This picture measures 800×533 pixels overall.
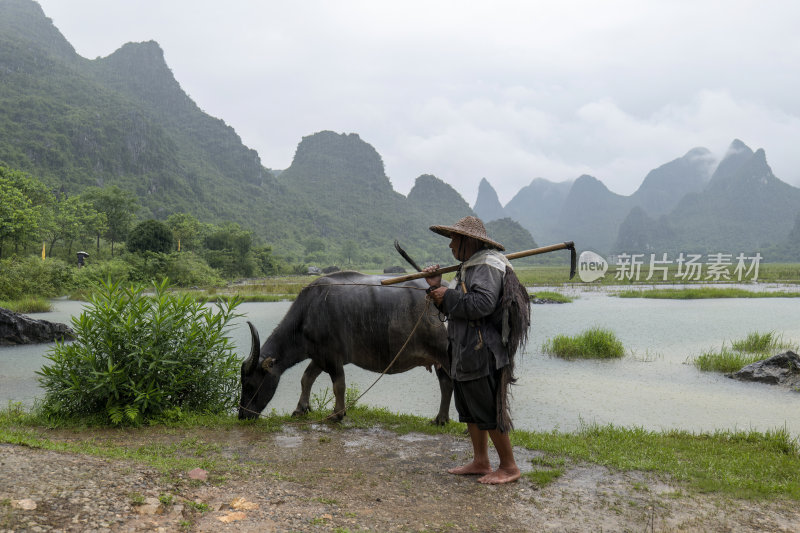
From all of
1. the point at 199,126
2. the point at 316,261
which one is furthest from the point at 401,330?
the point at 199,126

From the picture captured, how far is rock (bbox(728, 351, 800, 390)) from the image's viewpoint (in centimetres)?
849

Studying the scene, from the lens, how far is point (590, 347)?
1170 centimetres

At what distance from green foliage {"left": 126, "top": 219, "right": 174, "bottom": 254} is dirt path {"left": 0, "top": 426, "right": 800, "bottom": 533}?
33941 millimetres

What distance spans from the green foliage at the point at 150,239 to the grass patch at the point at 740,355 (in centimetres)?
3281

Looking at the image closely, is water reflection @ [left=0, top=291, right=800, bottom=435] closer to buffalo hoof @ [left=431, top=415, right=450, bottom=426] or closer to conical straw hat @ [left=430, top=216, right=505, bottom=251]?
buffalo hoof @ [left=431, top=415, right=450, bottom=426]

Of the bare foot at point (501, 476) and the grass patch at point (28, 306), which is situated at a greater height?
the bare foot at point (501, 476)

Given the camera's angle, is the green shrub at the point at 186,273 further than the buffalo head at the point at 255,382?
Yes

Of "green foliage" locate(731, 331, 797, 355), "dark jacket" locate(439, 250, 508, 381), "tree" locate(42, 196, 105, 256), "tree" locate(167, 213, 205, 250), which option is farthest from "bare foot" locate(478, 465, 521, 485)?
"tree" locate(167, 213, 205, 250)

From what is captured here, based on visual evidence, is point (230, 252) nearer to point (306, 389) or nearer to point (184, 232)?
point (184, 232)

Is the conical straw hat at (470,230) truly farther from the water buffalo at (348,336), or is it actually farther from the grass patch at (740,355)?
the grass patch at (740,355)

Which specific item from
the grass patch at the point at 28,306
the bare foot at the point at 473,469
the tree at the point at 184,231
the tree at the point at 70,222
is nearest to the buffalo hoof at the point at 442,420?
the bare foot at the point at 473,469

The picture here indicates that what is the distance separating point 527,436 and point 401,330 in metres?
1.62

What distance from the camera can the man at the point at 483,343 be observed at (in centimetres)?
351

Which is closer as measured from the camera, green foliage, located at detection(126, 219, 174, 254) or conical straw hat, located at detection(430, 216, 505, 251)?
conical straw hat, located at detection(430, 216, 505, 251)
